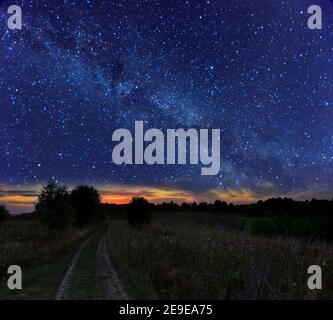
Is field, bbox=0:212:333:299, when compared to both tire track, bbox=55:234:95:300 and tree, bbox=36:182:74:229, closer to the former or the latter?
tire track, bbox=55:234:95:300

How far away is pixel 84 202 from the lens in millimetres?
80500

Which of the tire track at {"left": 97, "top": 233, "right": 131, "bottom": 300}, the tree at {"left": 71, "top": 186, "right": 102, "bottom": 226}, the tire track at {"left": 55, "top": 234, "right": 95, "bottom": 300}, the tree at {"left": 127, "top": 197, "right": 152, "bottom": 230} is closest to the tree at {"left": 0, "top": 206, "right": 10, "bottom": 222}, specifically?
the tree at {"left": 71, "top": 186, "right": 102, "bottom": 226}

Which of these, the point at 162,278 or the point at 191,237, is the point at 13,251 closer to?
the point at 191,237

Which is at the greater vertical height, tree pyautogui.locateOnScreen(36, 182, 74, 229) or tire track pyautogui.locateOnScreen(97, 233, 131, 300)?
tree pyautogui.locateOnScreen(36, 182, 74, 229)

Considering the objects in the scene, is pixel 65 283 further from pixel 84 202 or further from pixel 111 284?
pixel 84 202

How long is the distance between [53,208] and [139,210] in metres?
12.4

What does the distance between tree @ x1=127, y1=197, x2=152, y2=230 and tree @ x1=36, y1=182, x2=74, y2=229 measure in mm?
9657

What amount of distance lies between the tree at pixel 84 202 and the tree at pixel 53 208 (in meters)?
34.5

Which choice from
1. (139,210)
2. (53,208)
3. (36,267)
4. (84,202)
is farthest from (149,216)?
(84,202)

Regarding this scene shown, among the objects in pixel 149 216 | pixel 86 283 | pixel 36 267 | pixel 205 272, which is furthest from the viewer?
pixel 149 216

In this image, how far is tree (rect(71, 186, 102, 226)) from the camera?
7462cm

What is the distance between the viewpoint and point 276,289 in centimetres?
920

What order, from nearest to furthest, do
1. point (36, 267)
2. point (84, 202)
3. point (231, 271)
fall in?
point (231, 271), point (36, 267), point (84, 202)

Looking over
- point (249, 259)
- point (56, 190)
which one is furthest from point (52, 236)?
point (249, 259)
